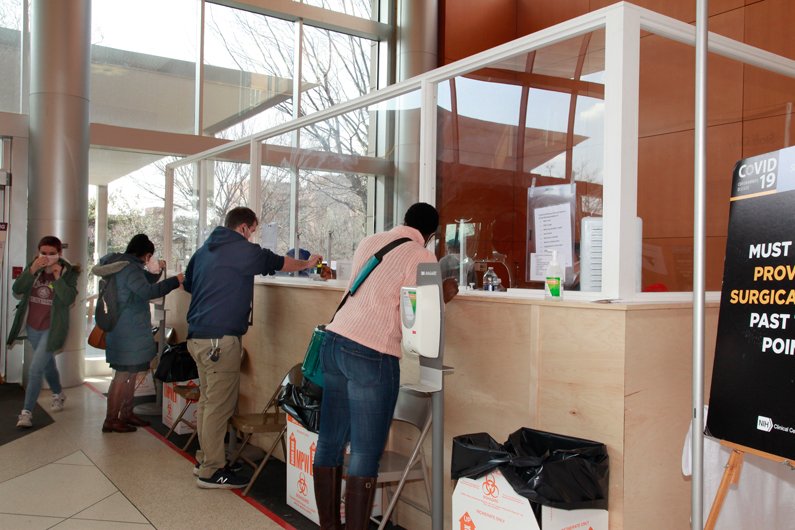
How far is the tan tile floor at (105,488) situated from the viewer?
2957mm

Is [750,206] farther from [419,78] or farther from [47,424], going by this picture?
[47,424]

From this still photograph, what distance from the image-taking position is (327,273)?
150 inches

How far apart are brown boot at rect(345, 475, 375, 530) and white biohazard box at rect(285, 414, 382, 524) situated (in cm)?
53


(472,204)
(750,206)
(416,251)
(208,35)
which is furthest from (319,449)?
(208,35)

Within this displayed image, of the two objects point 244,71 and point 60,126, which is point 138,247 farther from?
point 244,71

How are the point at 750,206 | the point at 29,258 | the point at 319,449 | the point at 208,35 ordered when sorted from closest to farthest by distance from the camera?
the point at 750,206, the point at 319,449, the point at 29,258, the point at 208,35

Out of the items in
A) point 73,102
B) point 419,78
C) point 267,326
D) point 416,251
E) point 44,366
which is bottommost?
point 44,366

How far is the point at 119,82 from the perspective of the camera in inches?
277

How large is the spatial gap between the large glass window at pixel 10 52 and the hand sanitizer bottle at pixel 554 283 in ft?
22.0

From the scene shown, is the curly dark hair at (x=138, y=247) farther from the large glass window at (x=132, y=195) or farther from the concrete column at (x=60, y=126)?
the large glass window at (x=132, y=195)

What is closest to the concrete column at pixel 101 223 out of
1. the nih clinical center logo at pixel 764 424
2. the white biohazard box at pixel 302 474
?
the white biohazard box at pixel 302 474

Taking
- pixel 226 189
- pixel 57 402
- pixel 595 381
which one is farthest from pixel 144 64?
pixel 595 381

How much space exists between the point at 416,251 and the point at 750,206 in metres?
1.17

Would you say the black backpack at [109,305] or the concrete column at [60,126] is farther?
the concrete column at [60,126]
